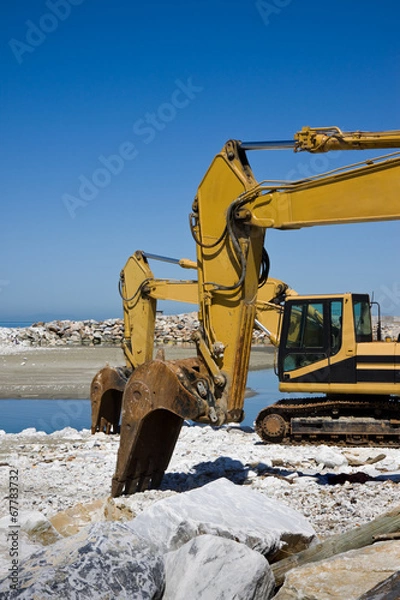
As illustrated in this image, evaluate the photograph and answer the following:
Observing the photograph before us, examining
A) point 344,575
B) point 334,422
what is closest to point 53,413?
point 334,422

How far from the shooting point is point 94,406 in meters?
13.1

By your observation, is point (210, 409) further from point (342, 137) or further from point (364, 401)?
point (364, 401)

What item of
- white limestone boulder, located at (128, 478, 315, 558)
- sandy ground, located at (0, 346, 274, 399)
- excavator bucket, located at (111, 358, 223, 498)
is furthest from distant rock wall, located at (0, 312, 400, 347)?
white limestone boulder, located at (128, 478, 315, 558)

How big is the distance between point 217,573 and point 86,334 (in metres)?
42.0

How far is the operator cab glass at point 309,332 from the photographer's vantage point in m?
11.4

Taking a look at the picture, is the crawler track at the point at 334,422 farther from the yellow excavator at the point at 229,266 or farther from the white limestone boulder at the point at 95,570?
the white limestone boulder at the point at 95,570

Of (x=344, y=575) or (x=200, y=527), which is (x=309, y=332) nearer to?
(x=200, y=527)

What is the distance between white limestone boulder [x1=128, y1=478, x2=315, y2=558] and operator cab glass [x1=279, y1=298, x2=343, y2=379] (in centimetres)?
574

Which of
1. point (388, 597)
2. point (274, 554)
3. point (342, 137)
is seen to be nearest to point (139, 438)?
point (274, 554)

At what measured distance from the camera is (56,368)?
27281mm

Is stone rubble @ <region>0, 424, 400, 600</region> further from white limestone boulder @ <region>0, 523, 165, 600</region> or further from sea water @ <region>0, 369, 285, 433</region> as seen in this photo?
sea water @ <region>0, 369, 285, 433</region>

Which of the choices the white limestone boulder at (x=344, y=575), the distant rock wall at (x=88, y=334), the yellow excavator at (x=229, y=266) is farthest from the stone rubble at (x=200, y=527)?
the distant rock wall at (x=88, y=334)

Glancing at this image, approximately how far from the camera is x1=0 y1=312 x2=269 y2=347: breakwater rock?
142 feet

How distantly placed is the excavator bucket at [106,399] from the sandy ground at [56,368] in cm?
739
